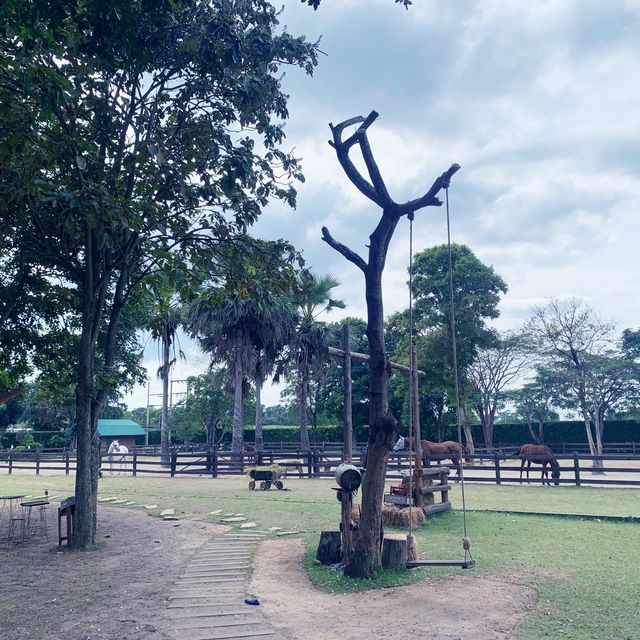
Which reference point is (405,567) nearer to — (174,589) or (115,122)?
(174,589)

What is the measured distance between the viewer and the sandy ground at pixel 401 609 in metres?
5.24

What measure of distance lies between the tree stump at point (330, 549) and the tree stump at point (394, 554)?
71 centimetres

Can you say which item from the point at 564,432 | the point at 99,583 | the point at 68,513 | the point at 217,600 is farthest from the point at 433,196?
the point at 564,432

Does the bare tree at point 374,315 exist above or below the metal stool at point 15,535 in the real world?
above

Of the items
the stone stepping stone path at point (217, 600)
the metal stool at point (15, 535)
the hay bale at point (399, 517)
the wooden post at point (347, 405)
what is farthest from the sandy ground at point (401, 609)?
the metal stool at point (15, 535)

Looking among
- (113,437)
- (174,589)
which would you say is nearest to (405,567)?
(174,589)

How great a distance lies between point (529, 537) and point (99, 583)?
637 centimetres

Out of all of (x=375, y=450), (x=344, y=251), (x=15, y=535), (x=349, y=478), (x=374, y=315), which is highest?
(x=344, y=251)

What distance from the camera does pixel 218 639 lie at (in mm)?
5102

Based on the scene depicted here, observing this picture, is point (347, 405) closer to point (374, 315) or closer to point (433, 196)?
point (374, 315)

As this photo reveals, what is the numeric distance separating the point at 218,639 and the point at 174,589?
6.29 ft

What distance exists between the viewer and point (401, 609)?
231 inches

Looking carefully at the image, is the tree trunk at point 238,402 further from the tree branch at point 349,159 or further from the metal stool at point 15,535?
the tree branch at point 349,159

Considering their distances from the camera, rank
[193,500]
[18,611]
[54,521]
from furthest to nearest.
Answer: [193,500], [54,521], [18,611]
